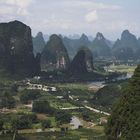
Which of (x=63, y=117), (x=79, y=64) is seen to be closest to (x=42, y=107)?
(x=63, y=117)

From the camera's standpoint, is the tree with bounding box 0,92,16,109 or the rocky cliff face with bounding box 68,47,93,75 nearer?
the tree with bounding box 0,92,16,109

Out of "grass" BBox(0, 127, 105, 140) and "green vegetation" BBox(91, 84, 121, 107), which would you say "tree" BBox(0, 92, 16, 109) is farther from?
"grass" BBox(0, 127, 105, 140)

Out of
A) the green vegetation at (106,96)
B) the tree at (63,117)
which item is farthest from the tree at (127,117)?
the green vegetation at (106,96)

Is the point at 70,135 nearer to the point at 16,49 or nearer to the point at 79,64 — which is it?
the point at 16,49

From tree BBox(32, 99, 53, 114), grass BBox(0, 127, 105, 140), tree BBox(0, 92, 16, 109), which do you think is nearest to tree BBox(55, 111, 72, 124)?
tree BBox(32, 99, 53, 114)

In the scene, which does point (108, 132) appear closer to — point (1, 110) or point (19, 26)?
point (1, 110)

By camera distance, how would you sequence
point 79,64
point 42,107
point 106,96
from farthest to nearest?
1. point 79,64
2. point 106,96
3. point 42,107
